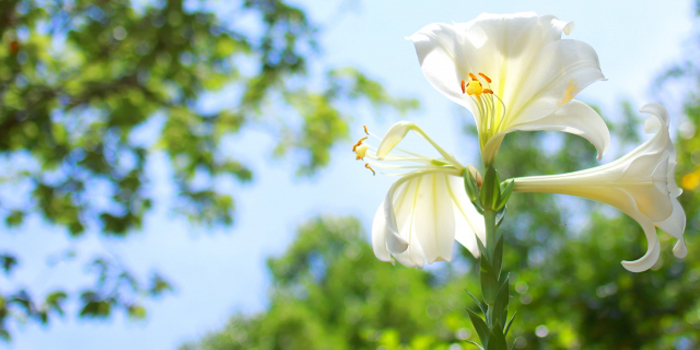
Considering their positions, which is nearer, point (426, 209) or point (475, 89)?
point (475, 89)

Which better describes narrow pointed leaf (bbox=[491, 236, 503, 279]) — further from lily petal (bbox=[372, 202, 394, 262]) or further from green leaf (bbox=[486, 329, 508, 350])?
lily petal (bbox=[372, 202, 394, 262])

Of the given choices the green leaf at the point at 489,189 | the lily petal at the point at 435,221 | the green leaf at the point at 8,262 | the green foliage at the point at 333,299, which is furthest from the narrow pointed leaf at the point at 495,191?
the green foliage at the point at 333,299

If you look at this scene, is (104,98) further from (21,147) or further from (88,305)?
(88,305)

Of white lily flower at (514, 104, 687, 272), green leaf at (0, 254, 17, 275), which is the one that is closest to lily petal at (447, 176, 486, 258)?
white lily flower at (514, 104, 687, 272)

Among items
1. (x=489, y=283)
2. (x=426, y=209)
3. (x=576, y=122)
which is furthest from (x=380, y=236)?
(x=576, y=122)

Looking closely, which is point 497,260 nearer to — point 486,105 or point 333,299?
point 486,105
